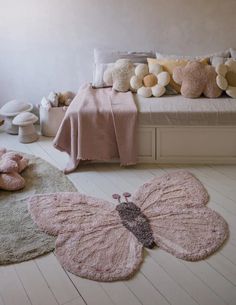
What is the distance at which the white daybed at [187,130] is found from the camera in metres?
2.69

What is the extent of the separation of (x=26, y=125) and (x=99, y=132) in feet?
3.08

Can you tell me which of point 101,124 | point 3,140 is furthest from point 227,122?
point 3,140

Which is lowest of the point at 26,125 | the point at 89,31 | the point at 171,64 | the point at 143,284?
the point at 143,284

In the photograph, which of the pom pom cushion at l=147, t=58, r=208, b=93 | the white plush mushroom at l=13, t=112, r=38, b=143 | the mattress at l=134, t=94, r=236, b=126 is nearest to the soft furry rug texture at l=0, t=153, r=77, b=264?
the white plush mushroom at l=13, t=112, r=38, b=143

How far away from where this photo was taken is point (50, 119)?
Answer: 3406mm

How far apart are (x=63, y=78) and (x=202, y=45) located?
1.50 metres

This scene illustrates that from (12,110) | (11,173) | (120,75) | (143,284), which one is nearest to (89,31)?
(120,75)

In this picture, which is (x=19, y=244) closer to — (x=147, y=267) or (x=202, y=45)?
(x=147, y=267)

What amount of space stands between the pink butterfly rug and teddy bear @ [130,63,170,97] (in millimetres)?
934

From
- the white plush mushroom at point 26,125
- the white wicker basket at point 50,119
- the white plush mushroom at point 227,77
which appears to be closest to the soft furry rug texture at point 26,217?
the white plush mushroom at point 26,125

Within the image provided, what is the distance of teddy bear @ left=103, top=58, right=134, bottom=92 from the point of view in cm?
311

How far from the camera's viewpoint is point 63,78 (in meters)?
3.63

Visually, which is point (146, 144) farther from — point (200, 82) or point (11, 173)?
point (11, 173)

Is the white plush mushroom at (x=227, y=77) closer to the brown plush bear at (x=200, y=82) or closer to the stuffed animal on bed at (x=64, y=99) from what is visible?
the brown plush bear at (x=200, y=82)
